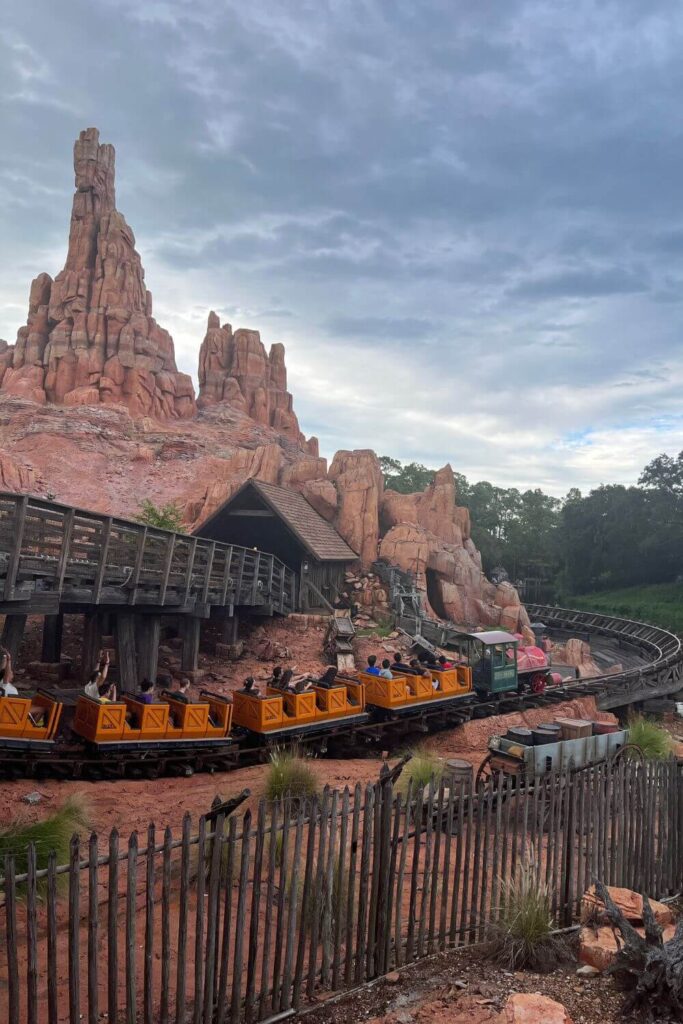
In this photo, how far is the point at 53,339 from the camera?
6888 cm

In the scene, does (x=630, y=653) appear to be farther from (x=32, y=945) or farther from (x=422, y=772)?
(x=32, y=945)

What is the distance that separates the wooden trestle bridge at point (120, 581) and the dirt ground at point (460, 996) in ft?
26.5

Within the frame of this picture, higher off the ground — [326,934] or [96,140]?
[96,140]

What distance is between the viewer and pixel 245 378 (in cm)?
7856

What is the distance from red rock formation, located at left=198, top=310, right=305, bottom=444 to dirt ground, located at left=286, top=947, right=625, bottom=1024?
70707 millimetres

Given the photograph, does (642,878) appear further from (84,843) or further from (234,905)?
(84,843)

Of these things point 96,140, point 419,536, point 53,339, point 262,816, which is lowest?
point 262,816

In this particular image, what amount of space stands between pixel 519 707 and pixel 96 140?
91428 mm

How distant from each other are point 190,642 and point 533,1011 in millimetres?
14917

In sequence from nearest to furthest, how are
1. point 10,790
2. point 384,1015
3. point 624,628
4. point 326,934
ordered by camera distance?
1. point 384,1015
2. point 326,934
3. point 10,790
4. point 624,628

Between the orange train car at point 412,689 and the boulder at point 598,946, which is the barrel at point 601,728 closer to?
the orange train car at point 412,689

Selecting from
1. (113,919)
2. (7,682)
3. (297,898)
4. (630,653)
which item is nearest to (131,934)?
(113,919)

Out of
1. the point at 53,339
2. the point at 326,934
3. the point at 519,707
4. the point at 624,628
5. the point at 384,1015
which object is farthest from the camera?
the point at 53,339

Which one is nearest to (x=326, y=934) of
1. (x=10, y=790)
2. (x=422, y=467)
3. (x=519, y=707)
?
(x=10, y=790)
